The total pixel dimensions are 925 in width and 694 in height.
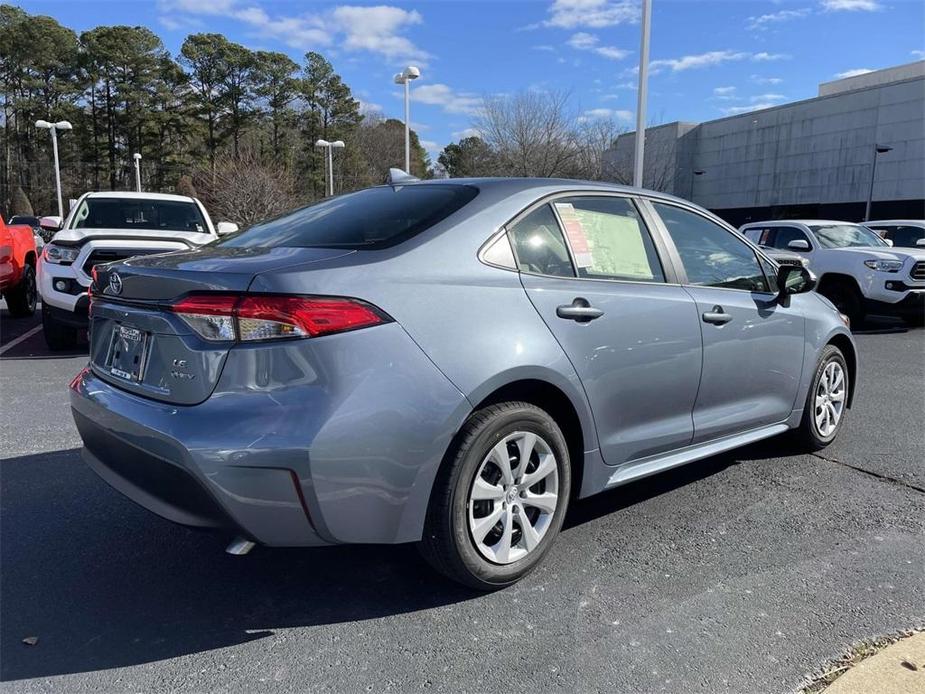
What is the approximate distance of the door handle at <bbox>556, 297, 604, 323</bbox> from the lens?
9.49 ft

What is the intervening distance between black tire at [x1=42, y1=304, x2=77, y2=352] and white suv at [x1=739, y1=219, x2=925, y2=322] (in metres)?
10.2

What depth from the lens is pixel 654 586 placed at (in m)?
2.91

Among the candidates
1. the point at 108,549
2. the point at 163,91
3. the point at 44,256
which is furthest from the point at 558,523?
the point at 163,91

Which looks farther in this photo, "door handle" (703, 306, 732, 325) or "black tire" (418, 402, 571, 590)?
"door handle" (703, 306, 732, 325)

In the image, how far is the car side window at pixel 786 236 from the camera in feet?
38.4

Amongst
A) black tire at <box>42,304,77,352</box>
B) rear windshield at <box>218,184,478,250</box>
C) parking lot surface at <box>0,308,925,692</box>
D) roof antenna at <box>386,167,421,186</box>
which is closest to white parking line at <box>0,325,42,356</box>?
black tire at <box>42,304,77,352</box>

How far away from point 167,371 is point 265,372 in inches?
17.0

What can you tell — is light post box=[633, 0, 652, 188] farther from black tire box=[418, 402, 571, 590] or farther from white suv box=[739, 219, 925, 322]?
black tire box=[418, 402, 571, 590]

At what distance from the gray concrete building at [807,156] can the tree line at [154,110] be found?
21.2 m

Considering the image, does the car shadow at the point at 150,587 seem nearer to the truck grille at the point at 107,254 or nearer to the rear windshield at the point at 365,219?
the rear windshield at the point at 365,219

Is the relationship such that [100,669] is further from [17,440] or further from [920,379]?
[920,379]

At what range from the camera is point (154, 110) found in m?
54.5

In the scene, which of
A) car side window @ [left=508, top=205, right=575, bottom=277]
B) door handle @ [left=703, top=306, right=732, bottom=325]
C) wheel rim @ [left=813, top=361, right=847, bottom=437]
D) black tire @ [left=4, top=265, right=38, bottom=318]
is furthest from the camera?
black tire @ [left=4, top=265, right=38, bottom=318]

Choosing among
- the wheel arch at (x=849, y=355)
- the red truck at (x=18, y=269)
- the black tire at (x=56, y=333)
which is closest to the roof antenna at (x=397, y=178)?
the wheel arch at (x=849, y=355)
